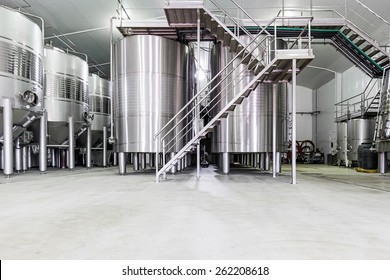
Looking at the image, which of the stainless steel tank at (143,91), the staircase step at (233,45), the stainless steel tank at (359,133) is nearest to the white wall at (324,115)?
the stainless steel tank at (359,133)

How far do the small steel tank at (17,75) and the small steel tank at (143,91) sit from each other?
2.21m

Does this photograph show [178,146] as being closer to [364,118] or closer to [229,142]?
[229,142]

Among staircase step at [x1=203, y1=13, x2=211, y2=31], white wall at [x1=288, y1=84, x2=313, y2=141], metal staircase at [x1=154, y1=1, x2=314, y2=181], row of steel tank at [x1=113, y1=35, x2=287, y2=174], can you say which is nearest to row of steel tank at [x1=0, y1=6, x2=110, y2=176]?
row of steel tank at [x1=113, y1=35, x2=287, y2=174]

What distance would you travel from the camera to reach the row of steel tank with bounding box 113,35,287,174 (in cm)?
698

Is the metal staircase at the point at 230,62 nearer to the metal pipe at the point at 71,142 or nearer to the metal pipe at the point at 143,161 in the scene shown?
the metal pipe at the point at 143,161

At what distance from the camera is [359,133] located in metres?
11.4

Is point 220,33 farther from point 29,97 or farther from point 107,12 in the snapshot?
point 107,12

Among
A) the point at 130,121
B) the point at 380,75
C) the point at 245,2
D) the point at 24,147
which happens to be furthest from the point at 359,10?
the point at 24,147

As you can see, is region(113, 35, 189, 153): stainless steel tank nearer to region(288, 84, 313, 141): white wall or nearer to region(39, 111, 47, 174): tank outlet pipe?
region(39, 111, 47, 174): tank outlet pipe

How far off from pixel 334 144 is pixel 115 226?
1525 cm

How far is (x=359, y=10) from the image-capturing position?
9805 millimetres

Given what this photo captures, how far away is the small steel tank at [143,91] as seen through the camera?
696cm

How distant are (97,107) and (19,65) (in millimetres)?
5028

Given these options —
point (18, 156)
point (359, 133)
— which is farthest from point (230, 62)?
point (359, 133)
